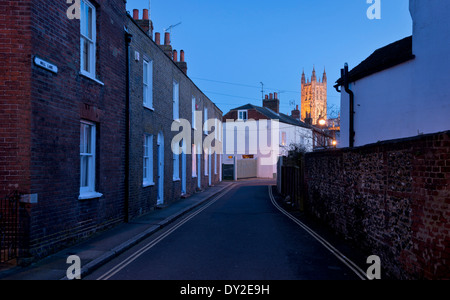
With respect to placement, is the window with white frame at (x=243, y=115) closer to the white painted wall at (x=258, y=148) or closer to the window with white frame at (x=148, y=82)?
the white painted wall at (x=258, y=148)

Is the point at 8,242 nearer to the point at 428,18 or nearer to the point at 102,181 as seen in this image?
the point at 102,181

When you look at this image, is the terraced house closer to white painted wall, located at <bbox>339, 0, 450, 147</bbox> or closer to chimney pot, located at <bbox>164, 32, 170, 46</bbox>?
chimney pot, located at <bbox>164, 32, 170, 46</bbox>

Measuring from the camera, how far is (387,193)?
6.44m

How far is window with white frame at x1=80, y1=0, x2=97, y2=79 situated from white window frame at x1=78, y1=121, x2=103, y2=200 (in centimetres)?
141

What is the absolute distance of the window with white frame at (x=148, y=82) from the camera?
1418 centimetres

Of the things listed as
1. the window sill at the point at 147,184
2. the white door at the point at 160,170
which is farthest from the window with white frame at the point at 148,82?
the window sill at the point at 147,184

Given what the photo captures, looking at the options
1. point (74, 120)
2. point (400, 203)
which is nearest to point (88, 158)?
point (74, 120)

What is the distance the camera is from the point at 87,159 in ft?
30.5

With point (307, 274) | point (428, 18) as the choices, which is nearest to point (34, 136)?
point (307, 274)

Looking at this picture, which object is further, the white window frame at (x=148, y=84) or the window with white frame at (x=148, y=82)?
the window with white frame at (x=148, y=82)

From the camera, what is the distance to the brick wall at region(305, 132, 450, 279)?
4652mm

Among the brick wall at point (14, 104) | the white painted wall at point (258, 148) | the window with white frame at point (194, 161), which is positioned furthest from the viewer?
the white painted wall at point (258, 148)

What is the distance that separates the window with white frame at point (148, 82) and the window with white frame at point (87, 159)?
16.2 feet

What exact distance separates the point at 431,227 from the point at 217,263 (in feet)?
12.1
